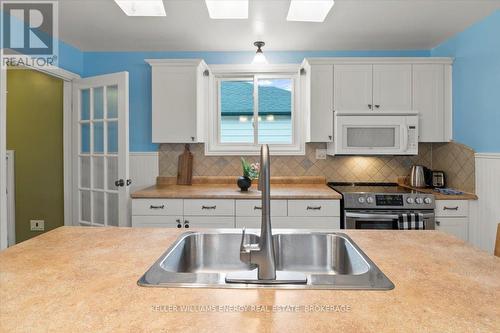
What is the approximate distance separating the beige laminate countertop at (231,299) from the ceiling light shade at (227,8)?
171 cm

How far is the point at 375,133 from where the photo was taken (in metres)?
3.11

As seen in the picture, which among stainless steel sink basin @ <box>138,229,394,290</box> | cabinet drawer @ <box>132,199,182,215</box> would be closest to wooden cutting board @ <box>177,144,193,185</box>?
cabinet drawer @ <box>132,199,182,215</box>

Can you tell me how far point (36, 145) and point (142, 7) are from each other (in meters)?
2.65

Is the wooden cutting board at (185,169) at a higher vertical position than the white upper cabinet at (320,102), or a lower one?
lower

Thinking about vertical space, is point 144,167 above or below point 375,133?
below

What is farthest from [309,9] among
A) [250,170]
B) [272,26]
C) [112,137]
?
[112,137]

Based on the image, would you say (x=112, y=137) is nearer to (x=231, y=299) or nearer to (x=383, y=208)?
(x=383, y=208)

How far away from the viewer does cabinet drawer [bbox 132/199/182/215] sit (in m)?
2.86

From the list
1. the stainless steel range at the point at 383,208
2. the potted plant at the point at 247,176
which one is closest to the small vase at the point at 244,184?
Answer: the potted plant at the point at 247,176

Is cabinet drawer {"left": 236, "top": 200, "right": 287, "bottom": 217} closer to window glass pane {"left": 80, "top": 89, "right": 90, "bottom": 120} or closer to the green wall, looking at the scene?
window glass pane {"left": 80, "top": 89, "right": 90, "bottom": 120}

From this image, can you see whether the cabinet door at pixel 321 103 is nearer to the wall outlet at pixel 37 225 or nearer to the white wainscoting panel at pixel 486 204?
the white wainscoting panel at pixel 486 204

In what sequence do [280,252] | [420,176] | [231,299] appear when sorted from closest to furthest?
[231,299]
[280,252]
[420,176]

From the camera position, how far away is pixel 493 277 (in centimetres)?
90

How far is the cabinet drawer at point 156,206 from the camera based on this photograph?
2.86m
